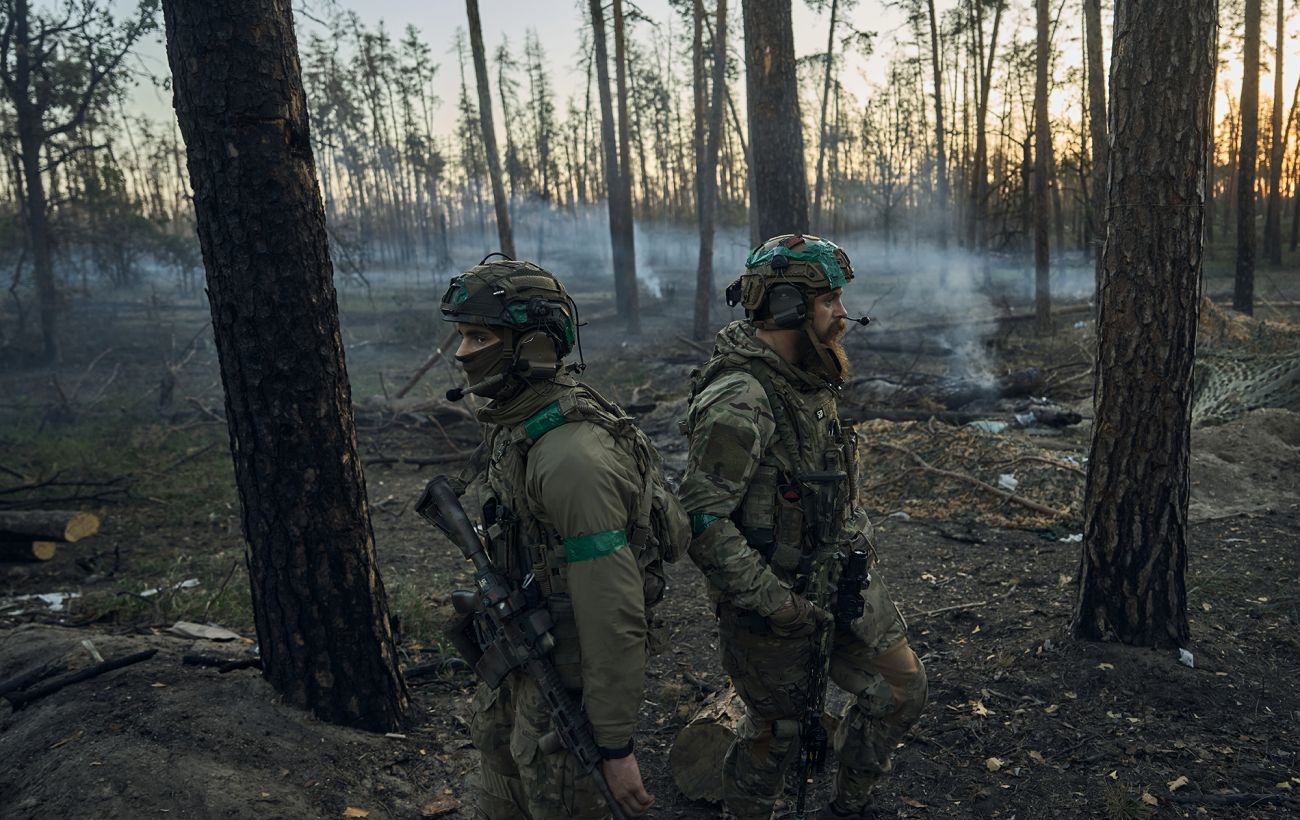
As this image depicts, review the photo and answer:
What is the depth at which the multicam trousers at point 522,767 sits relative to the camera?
2.23m

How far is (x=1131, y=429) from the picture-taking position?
4.00 m

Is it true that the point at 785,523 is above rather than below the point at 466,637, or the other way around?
above

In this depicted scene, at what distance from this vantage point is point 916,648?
4750mm

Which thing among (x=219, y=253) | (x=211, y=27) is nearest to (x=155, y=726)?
(x=219, y=253)

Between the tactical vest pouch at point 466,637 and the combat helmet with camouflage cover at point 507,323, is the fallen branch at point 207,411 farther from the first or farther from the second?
the combat helmet with camouflage cover at point 507,323

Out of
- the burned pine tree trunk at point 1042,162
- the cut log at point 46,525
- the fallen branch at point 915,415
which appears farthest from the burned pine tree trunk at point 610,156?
the cut log at point 46,525

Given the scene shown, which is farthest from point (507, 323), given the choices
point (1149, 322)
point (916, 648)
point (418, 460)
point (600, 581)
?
point (418, 460)

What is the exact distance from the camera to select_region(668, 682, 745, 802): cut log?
354 centimetres

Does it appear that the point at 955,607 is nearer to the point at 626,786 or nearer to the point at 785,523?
the point at 785,523

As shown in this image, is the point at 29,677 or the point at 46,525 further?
the point at 46,525

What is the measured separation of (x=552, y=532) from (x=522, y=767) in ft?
2.22

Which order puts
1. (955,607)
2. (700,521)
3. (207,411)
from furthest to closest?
(207,411)
(955,607)
(700,521)

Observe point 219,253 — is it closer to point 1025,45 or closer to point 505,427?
point 505,427

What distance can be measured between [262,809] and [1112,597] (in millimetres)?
4040
